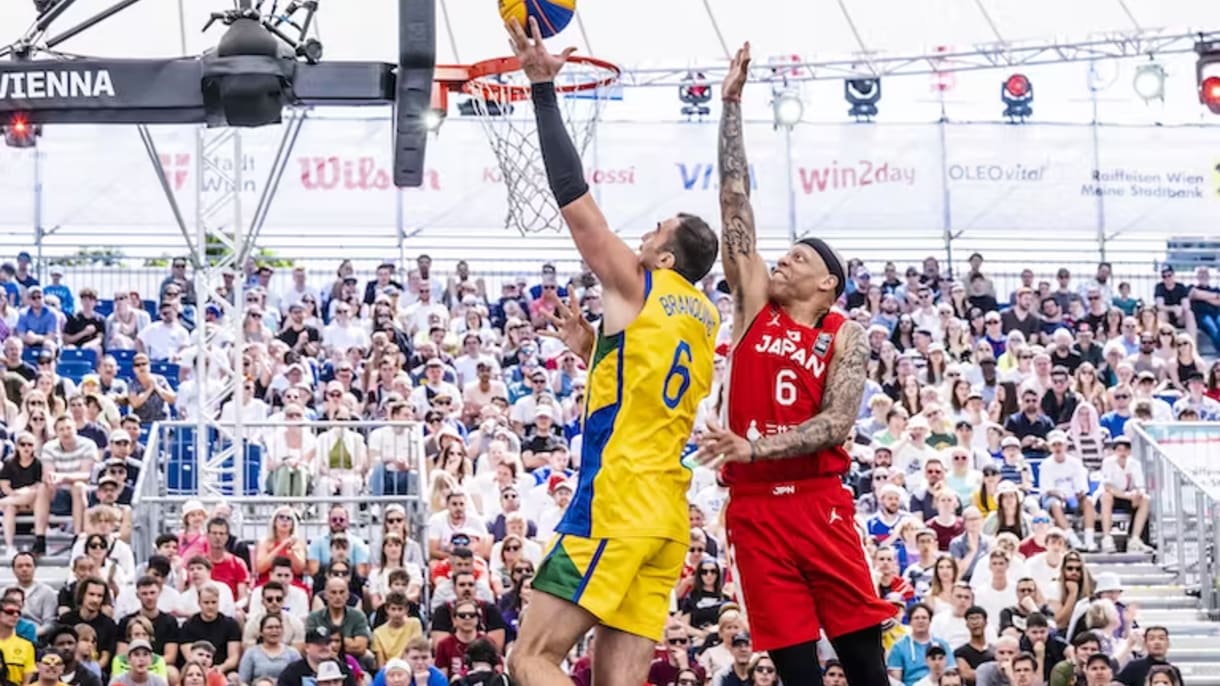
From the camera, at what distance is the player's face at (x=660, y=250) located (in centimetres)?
817

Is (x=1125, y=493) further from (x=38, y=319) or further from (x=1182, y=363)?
(x=38, y=319)

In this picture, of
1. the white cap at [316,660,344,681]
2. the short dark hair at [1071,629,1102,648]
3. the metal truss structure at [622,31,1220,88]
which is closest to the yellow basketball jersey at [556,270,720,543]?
the white cap at [316,660,344,681]

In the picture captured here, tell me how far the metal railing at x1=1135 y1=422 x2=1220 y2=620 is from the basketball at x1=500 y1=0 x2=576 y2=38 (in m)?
11.2

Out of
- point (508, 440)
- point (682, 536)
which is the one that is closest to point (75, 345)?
point (508, 440)

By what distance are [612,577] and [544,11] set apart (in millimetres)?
2824

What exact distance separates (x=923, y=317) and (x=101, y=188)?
11.5 meters

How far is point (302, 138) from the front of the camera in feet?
96.9

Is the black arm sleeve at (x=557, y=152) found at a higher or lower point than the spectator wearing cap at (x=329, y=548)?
higher

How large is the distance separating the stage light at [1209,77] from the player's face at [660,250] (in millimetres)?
16774

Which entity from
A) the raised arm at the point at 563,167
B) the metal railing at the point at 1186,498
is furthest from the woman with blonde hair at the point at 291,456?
Result: the raised arm at the point at 563,167

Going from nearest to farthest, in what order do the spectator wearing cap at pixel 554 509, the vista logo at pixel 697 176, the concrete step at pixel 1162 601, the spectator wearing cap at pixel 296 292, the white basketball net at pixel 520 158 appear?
the white basketball net at pixel 520 158, the spectator wearing cap at pixel 554 509, the concrete step at pixel 1162 601, the spectator wearing cap at pixel 296 292, the vista logo at pixel 697 176

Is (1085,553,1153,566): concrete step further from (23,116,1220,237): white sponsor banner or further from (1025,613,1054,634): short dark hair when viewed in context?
(23,116,1220,237): white sponsor banner

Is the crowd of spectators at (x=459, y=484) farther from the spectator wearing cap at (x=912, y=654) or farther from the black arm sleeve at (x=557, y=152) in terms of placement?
the black arm sleeve at (x=557, y=152)

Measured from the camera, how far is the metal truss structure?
Result: 1017 inches
